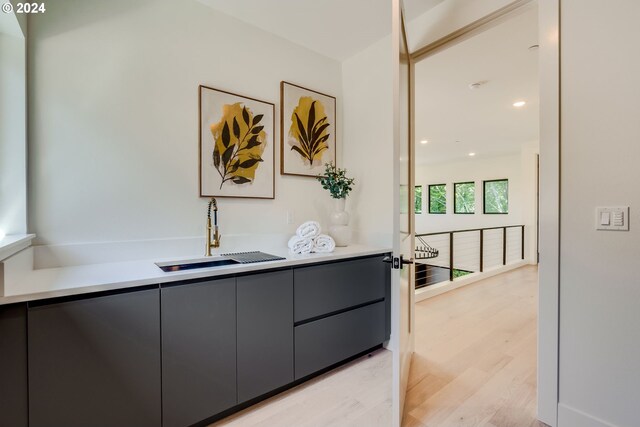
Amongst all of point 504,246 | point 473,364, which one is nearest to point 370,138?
point 473,364

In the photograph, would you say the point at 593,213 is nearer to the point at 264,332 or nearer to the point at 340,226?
the point at 340,226

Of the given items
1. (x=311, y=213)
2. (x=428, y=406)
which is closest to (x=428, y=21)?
(x=311, y=213)

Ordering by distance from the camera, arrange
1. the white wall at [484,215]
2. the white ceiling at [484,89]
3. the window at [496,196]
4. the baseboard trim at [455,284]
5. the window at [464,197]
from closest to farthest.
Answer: the white ceiling at [484,89] → the baseboard trim at [455,284] → the white wall at [484,215] → the window at [496,196] → the window at [464,197]

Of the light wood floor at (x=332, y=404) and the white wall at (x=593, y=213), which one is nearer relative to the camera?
the white wall at (x=593, y=213)

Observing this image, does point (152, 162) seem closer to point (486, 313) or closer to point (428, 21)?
point (428, 21)

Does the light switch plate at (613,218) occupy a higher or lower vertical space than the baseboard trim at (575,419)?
higher

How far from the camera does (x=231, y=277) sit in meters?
1.56

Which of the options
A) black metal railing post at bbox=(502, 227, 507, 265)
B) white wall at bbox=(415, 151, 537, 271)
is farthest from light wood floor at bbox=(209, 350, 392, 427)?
black metal railing post at bbox=(502, 227, 507, 265)

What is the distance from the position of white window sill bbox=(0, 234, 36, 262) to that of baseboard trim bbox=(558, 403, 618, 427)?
8.48 ft

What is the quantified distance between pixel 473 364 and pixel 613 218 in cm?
138

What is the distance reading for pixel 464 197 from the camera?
8297 millimetres

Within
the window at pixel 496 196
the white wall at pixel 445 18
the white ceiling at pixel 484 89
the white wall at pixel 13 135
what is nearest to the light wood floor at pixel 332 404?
the white wall at pixel 13 135

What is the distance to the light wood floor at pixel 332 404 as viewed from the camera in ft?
5.18

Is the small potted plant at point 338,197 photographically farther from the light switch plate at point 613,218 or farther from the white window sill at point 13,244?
the white window sill at point 13,244
